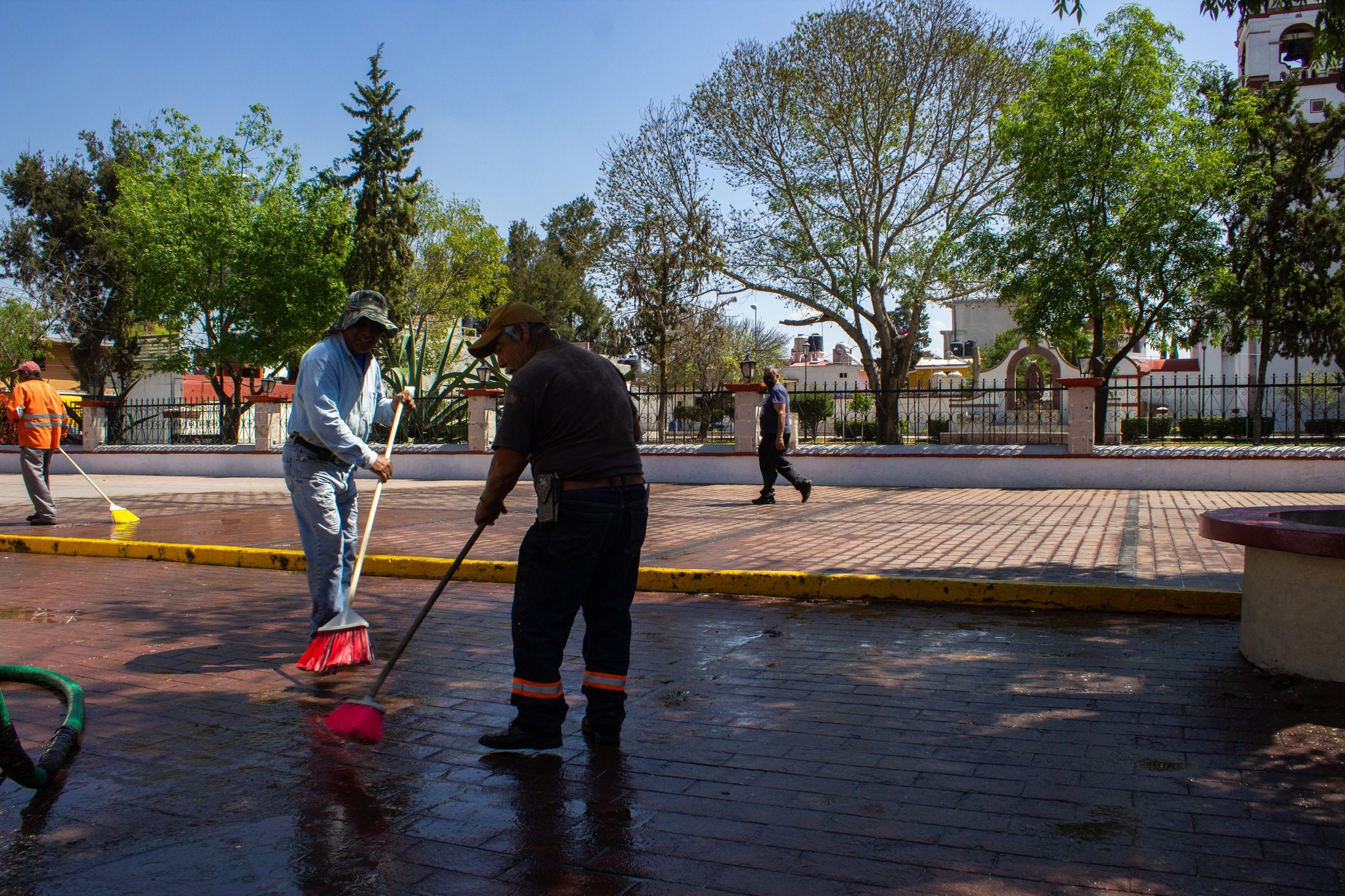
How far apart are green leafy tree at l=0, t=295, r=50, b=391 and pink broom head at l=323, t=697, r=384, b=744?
43.5m

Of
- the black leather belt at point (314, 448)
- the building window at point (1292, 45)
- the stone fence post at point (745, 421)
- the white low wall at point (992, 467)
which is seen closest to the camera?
the black leather belt at point (314, 448)

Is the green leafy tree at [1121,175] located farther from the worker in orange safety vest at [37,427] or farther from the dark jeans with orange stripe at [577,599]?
the dark jeans with orange stripe at [577,599]

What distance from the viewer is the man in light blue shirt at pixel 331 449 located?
496 centimetres

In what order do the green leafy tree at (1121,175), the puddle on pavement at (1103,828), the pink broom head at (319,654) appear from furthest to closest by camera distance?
the green leafy tree at (1121,175) → the pink broom head at (319,654) → the puddle on pavement at (1103,828)

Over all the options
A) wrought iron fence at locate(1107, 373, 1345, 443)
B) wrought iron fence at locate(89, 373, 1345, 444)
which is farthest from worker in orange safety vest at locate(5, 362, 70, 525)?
wrought iron fence at locate(1107, 373, 1345, 443)

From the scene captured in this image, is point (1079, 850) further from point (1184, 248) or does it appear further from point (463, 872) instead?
point (1184, 248)

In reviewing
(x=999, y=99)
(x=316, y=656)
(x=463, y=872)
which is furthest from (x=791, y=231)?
(x=463, y=872)

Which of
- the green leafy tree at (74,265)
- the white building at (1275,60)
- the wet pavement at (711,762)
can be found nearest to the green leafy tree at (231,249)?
the green leafy tree at (74,265)

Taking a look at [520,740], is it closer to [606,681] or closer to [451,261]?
[606,681]

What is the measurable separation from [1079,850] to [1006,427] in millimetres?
16530

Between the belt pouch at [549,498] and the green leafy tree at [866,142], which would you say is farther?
the green leafy tree at [866,142]

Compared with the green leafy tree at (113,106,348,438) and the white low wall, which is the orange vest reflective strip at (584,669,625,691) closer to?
the white low wall

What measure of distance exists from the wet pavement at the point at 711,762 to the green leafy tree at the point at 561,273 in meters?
42.7

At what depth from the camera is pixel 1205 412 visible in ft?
54.7
